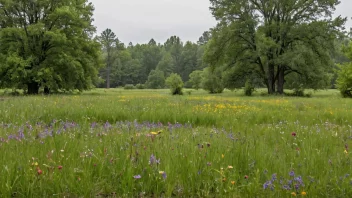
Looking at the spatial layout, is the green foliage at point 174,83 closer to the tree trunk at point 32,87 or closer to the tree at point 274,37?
the tree at point 274,37

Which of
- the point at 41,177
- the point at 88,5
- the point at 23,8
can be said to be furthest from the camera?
the point at 88,5

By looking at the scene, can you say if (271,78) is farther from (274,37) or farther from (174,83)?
(174,83)

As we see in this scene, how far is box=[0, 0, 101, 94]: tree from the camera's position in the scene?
27016 millimetres

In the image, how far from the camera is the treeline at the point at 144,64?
3570 inches

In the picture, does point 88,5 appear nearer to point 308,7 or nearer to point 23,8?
point 23,8

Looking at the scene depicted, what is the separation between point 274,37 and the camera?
108 feet

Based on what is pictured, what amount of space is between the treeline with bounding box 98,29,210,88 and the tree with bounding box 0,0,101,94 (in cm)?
5731

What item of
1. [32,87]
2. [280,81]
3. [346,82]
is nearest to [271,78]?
[280,81]

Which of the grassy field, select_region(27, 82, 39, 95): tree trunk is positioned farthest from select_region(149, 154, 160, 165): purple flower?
select_region(27, 82, 39, 95): tree trunk

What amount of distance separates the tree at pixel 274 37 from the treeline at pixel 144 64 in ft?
190

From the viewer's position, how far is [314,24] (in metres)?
29.5

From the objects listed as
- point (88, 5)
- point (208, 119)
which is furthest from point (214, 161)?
point (88, 5)

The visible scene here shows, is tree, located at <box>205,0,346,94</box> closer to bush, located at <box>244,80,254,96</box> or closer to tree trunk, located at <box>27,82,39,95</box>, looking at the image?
bush, located at <box>244,80,254,96</box>

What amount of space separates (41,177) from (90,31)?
36420 millimetres
